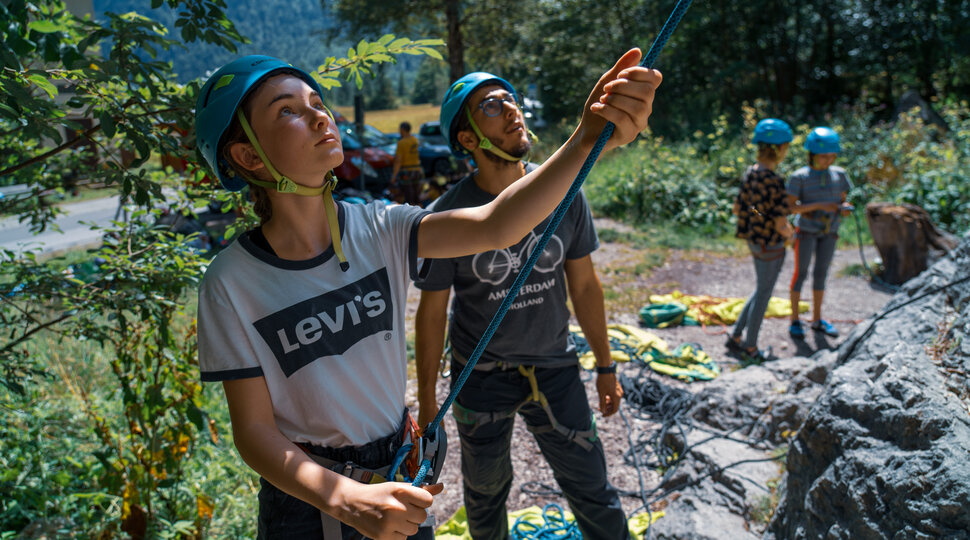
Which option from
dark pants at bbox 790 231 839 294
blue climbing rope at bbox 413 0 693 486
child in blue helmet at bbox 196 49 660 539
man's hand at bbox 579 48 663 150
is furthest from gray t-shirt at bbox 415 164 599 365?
dark pants at bbox 790 231 839 294

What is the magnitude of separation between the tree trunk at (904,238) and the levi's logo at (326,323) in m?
7.18

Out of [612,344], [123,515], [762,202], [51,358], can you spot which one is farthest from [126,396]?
[762,202]

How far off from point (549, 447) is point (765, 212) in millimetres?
3432

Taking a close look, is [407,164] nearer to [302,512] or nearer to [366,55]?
[366,55]

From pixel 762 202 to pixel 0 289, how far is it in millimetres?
4807

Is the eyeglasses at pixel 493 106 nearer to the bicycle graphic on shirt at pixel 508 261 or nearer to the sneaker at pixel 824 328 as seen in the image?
the bicycle graphic on shirt at pixel 508 261

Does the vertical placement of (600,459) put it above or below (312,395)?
below

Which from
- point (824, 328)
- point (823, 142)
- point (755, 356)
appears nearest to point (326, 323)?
point (755, 356)

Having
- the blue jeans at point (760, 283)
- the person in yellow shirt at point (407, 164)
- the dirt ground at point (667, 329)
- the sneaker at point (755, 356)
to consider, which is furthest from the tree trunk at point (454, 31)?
the sneaker at point (755, 356)

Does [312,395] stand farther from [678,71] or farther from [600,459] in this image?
[678,71]

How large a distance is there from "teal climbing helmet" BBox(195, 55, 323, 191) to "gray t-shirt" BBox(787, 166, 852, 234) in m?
4.94

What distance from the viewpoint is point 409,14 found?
14719mm

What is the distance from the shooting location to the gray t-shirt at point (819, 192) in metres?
5.31

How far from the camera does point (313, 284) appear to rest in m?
1.51
